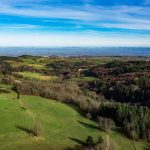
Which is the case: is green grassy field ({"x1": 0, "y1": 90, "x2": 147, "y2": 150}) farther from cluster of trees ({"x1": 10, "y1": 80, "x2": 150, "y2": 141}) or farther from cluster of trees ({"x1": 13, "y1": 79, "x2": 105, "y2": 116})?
cluster of trees ({"x1": 13, "y1": 79, "x2": 105, "y2": 116})

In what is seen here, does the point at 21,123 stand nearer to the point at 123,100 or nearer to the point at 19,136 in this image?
the point at 19,136

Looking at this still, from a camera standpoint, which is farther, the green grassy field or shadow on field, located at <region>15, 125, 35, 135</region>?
shadow on field, located at <region>15, 125, 35, 135</region>

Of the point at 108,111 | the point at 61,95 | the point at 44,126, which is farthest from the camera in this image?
the point at 61,95

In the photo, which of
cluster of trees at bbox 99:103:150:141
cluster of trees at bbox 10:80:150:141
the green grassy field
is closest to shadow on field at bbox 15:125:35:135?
the green grassy field

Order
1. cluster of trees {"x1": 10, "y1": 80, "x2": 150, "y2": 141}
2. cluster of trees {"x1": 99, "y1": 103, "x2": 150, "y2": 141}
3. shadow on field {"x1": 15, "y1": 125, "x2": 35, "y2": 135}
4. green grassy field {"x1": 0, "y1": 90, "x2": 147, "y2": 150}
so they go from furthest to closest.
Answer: cluster of trees {"x1": 10, "y1": 80, "x2": 150, "y2": 141}, cluster of trees {"x1": 99, "y1": 103, "x2": 150, "y2": 141}, shadow on field {"x1": 15, "y1": 125, "x2": 35, "y2": 135}, green grassy field {"x1": 0, "y1": 90, "x2": 147, "y2": 150}

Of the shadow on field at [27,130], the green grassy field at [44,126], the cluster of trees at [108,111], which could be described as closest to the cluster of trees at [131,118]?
the cluster of trees at [108,111]

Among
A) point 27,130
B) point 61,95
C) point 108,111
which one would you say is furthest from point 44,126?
point 61,95

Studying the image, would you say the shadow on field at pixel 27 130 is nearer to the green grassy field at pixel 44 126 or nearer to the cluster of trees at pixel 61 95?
the green grassy field at pixel 44 126

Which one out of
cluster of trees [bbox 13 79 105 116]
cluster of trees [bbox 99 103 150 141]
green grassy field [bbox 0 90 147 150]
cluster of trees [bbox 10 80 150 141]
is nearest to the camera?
green grassy field [bbox 0 90 147 150]

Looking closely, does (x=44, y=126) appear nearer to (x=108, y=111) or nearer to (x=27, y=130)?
(x=27, y=130)
